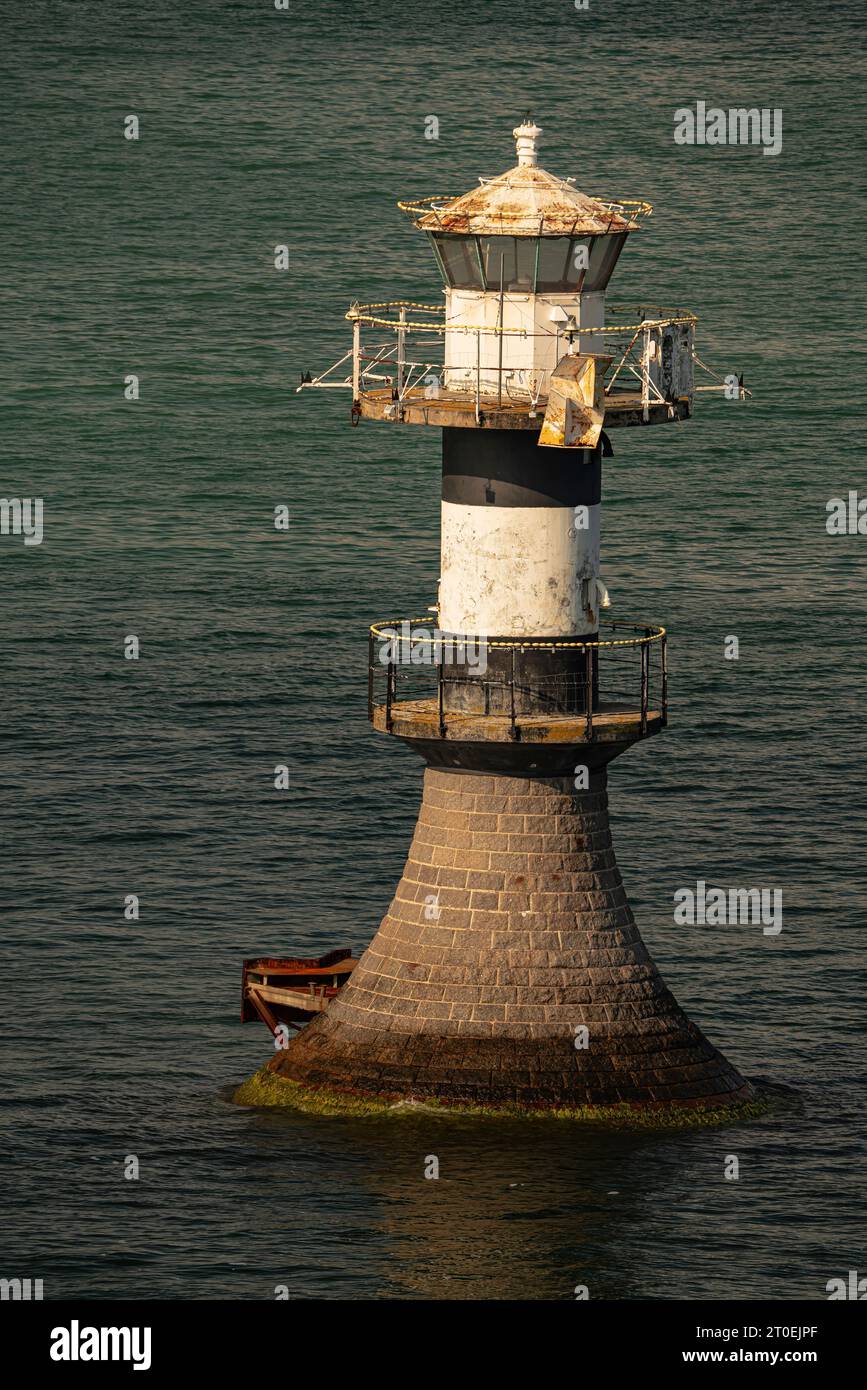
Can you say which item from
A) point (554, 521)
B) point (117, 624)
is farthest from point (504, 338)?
point (117, 624)

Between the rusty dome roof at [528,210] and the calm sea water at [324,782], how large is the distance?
658 inches

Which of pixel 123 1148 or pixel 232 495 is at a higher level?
pixel 232 495

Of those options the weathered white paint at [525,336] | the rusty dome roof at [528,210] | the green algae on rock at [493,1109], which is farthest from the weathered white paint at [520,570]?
the green algae on rock at [493,1109]

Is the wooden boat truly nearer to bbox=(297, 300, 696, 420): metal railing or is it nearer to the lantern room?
bbox=(297, 300, 696, 420): metal railing

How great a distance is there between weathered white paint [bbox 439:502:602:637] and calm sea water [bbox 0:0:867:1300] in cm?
950

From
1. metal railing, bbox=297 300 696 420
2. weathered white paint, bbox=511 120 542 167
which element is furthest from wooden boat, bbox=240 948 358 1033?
weathered white paint, bbox=511 120 542 167

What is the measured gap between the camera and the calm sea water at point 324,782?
70375mm

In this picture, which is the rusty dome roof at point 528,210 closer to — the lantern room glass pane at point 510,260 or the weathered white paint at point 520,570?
the lantern room glass pane at point 510,260

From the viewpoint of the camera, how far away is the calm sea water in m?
70.4

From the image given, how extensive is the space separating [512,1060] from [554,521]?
1011 centimetres

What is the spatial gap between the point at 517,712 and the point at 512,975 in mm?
4937

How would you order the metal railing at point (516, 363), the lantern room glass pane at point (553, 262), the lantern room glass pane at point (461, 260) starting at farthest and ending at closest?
the metal railing at point (516, 363), the lantern room glass pane at point (461, 260), the lantern room glass pane at point (553, 262)

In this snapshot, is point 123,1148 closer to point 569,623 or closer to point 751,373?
point 569,623
